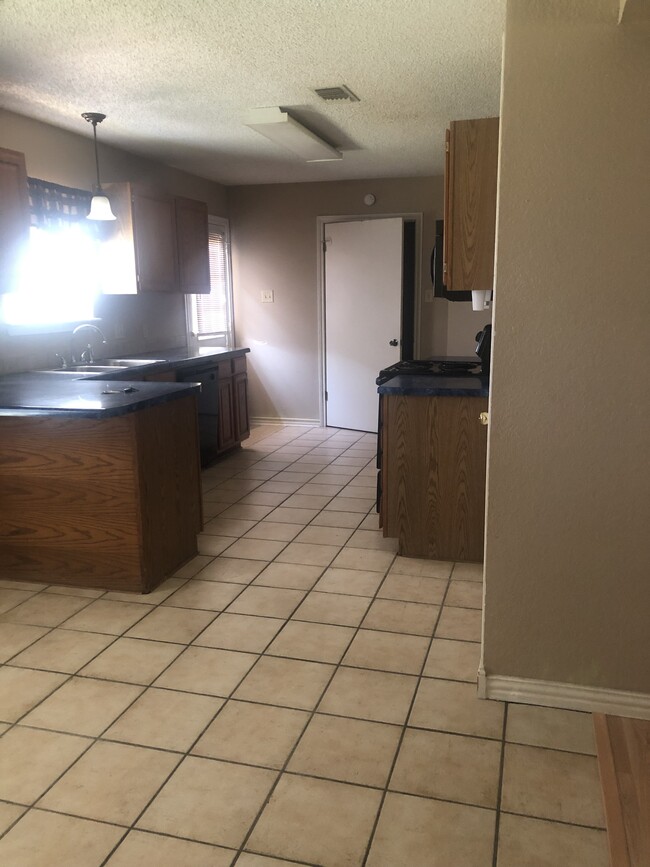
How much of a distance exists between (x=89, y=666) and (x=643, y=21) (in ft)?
8.46

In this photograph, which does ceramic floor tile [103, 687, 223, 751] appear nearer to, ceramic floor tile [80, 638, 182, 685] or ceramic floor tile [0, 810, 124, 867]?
ceramic floor tile [80, 638, 182, 685]

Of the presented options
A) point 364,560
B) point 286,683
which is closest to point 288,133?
point 364,560

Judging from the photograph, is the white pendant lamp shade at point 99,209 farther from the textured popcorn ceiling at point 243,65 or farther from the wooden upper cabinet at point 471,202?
the wooden upper cabinet at point 471,202

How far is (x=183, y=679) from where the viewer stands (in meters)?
2.30

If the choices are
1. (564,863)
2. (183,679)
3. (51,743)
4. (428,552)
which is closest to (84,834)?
(51,743)

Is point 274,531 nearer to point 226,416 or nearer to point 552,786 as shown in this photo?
point 226,416

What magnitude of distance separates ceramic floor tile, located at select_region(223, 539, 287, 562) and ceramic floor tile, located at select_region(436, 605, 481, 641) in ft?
3.21

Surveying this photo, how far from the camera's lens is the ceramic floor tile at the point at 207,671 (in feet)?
7.40

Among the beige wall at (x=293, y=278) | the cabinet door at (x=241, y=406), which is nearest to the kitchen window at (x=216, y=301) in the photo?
the beige wall at (x=293, y=278)

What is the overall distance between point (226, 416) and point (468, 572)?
2742mm

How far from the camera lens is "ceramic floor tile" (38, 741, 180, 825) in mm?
1728

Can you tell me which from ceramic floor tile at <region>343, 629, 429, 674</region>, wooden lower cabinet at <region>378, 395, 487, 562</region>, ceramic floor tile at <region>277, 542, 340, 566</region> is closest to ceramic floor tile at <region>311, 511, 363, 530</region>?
ceramic floor tile at <region>277, 542, 340, 566</region>

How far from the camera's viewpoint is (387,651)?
8.11ft

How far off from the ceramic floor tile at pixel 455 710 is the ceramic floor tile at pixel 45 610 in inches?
58.3
